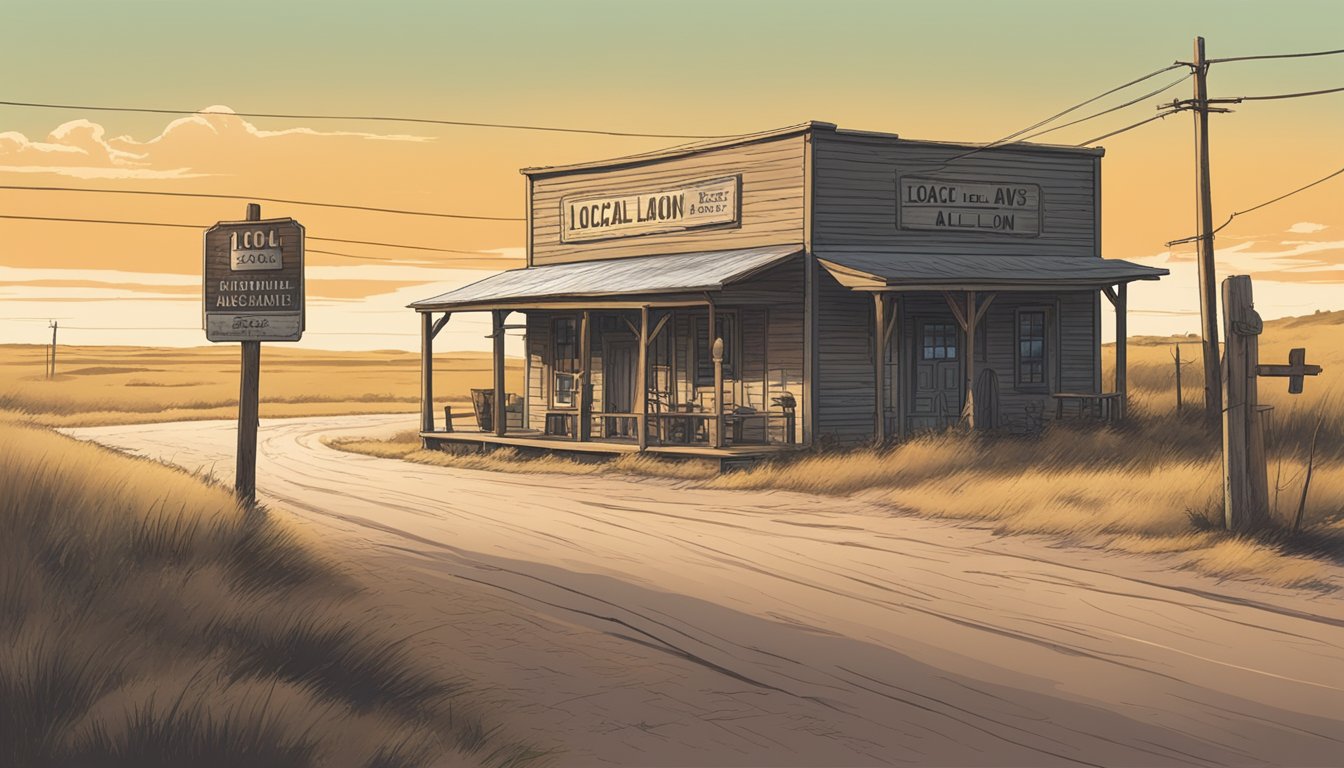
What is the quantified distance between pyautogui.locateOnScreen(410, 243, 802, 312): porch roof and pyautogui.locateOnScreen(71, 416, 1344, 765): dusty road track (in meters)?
7.99

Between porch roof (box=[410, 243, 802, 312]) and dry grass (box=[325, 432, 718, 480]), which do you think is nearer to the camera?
dry grass (box=[325, 432, 718, 480])

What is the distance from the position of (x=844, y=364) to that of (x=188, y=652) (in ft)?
60.3

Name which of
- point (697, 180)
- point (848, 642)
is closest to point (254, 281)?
point (848, 642)

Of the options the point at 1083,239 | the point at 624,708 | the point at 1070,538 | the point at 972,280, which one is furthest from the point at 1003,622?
the point at 1083,239

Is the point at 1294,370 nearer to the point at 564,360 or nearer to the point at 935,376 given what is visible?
the point at 935,376

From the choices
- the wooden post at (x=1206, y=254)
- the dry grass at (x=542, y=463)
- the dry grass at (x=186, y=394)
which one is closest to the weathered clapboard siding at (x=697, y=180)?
the dry grass at (x=542, y=463)

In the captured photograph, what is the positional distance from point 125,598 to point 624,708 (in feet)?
10.5

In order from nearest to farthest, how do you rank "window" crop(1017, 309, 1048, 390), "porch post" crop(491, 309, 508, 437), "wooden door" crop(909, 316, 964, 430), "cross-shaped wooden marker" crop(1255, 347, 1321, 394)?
1. "cross-shaped wooden marker" crop(1255, 347, 1321, 394)
2. "wooden door" crop(909, 316, 964, 430)
3. "window" crop(1017, 309, 1048, 390)
4. "porch post" crop(491, 309, 508, 437)

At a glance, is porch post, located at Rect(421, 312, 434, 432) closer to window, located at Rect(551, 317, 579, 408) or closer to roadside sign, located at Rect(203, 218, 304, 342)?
window, located at Rect(551, 317, 579, 408)

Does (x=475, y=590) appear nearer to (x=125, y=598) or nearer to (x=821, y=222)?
(x=125, y=598)

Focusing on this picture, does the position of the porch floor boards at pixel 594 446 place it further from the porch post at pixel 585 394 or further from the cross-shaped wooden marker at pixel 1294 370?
the cross-shaped wooden marker at pixel 1294 370

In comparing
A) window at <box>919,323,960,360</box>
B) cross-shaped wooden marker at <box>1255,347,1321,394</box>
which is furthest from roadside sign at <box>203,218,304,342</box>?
window at <box>919,323,960,360</box>

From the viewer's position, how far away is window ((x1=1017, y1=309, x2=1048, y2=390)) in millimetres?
26594

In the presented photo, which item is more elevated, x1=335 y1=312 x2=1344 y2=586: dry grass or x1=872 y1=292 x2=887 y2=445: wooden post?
x1=872 y1=292 x2=887 y2=445: wooden post
